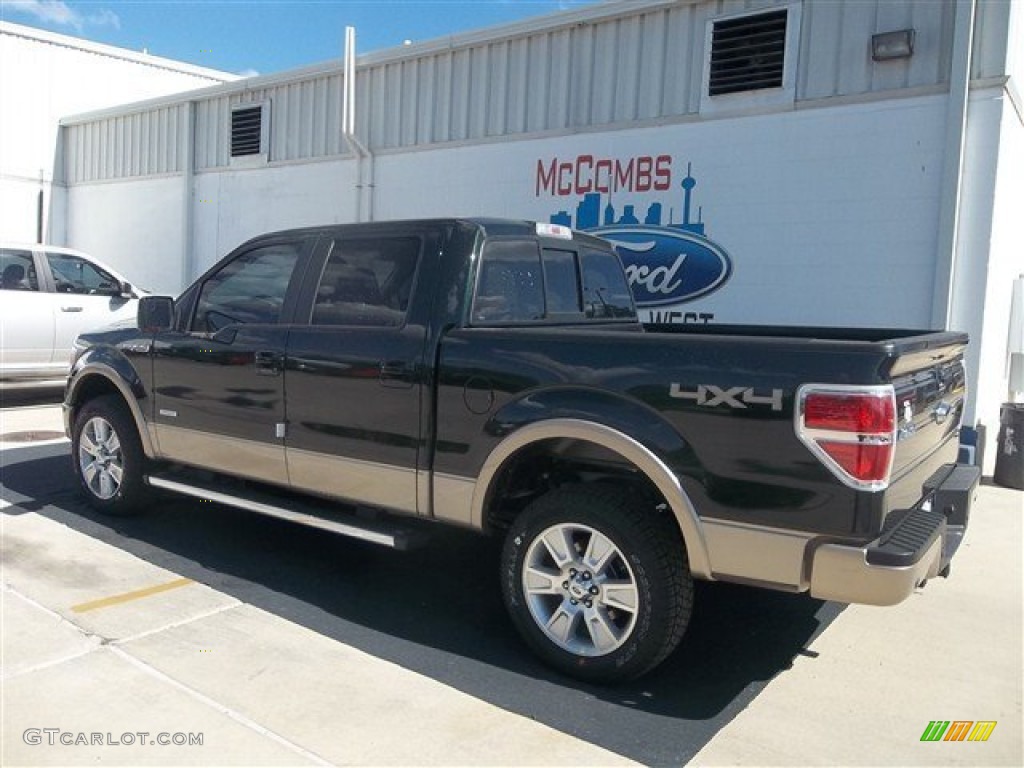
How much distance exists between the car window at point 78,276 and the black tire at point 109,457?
196 inches

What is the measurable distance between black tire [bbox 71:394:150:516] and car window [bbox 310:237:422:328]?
187 centimetres

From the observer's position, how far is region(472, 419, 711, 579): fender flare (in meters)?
3.40

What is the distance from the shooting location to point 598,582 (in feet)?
12.1

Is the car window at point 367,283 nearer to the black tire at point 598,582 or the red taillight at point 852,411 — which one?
the black tire at point 598,582

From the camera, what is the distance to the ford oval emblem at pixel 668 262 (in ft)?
28.7

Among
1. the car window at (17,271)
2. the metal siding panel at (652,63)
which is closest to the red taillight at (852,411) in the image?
the metal siding panel at (652,63)

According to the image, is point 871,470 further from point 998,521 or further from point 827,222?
point 827,222

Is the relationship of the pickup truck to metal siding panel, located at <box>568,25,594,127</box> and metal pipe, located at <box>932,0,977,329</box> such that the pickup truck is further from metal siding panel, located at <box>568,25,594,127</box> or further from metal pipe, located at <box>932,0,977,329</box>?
metal siding panel, located at <box>568,25,594,127</box>

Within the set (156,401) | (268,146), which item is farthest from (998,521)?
(268,146)

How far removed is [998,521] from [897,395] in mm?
4450

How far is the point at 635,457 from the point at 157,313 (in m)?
3.33

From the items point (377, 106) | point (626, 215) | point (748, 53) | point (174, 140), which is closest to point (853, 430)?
point (748, 53)


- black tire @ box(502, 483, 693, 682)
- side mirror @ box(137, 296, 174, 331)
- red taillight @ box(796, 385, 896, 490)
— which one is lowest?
black tire @ box(502, 483, 693, 682)

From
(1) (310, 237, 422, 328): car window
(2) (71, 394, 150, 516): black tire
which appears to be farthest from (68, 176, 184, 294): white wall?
(1) (310, 237, 422, 328): car window
